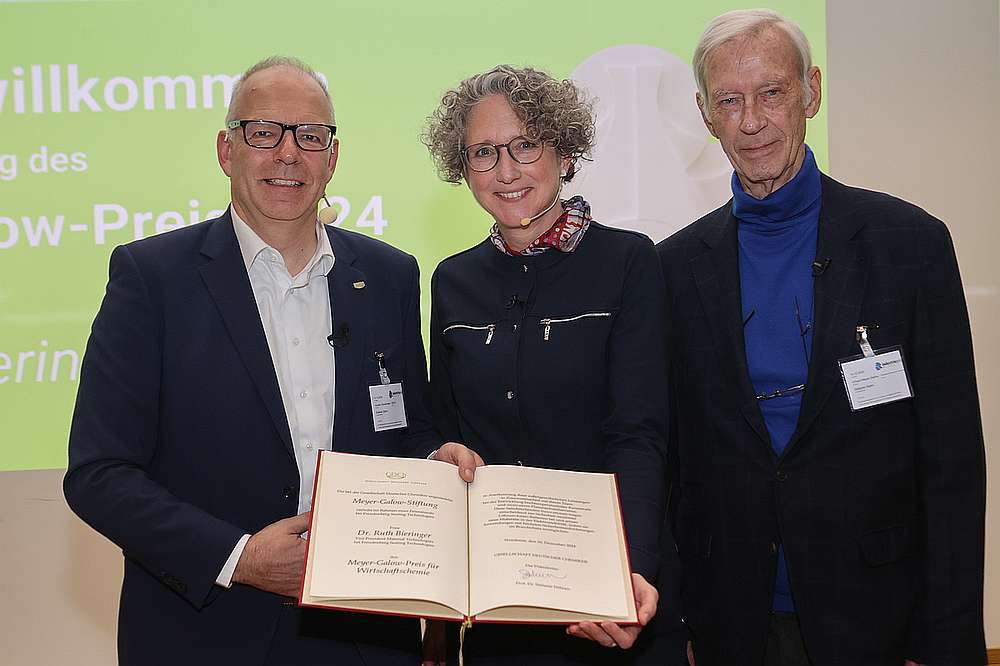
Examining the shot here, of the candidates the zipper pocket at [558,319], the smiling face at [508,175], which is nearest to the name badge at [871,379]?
the zipper pocket at [558,319]

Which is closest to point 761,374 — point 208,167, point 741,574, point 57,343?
point 741,574

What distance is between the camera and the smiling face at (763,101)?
2.32 m

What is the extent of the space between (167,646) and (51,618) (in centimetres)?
274

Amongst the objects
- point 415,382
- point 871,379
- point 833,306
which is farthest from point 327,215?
point 871,379

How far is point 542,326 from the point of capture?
2.21 metres

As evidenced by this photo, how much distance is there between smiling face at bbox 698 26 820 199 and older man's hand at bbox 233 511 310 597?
139 centimetres

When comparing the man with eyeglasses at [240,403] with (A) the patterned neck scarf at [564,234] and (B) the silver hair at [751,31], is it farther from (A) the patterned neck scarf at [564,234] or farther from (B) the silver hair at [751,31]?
(B) the silver hair at [751,31]

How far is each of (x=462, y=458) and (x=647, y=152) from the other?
101 inches

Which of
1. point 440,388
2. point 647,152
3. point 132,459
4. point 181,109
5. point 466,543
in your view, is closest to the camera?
point 466,543

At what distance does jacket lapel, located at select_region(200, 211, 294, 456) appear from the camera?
6.71 ft

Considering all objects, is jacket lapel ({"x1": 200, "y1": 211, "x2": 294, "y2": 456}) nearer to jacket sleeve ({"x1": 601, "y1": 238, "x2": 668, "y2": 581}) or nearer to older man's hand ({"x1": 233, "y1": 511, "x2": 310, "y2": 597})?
older man's hand ({"x1": 233, "y1": 511, "x2": 310, "y2": 597})

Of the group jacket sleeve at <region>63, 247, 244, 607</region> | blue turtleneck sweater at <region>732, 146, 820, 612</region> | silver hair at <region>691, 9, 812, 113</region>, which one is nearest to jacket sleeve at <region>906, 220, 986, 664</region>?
blue turtleneck sweater at <region>732, 146, 820, 612</region>

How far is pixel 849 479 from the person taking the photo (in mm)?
2174

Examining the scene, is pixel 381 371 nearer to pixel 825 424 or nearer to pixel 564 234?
pixel 564 234
